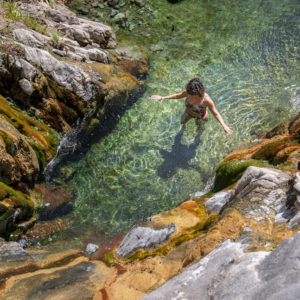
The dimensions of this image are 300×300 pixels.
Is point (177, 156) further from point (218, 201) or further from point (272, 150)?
point (218, 201)

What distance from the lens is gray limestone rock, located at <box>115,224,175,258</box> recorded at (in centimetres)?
455

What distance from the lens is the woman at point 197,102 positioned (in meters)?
6.76

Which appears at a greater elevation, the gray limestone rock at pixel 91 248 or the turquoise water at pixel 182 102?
the turquoise water at pixel 182 102

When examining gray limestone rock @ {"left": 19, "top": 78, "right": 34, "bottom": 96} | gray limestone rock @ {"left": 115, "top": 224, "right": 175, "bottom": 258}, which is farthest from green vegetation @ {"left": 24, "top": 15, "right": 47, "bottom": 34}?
gray limestone rock @ {"left": 115, "top": 224, "right": 175, "bottom": 258}

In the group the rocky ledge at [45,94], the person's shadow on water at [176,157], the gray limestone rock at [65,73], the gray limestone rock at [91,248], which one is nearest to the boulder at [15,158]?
the rocky ledge at [45,94]

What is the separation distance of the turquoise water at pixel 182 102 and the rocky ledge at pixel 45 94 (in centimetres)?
70

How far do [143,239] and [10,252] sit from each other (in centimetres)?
214

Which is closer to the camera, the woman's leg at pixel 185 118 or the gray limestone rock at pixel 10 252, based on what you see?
the gray limestone rock at pixel 10 252

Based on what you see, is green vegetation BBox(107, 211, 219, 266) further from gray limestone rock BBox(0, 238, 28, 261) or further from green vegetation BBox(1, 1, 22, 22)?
green vegetation BBox(1, 1, 22, 22)

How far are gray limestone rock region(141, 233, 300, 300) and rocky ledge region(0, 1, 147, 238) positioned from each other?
144 inches

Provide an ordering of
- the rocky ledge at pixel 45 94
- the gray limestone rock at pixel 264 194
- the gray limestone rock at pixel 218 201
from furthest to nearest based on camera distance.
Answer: the rocky ledge at pixel 45 94, the gray limestone rock at pixel 218 201, the gray limestone rock at pixel 264 194

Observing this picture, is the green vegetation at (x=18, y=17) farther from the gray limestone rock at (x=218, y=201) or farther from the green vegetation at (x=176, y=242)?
the green vegetation at (x=176, y=242)

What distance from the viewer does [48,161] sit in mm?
7027

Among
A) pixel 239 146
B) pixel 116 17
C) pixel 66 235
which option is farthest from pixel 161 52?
pixel 66 235
